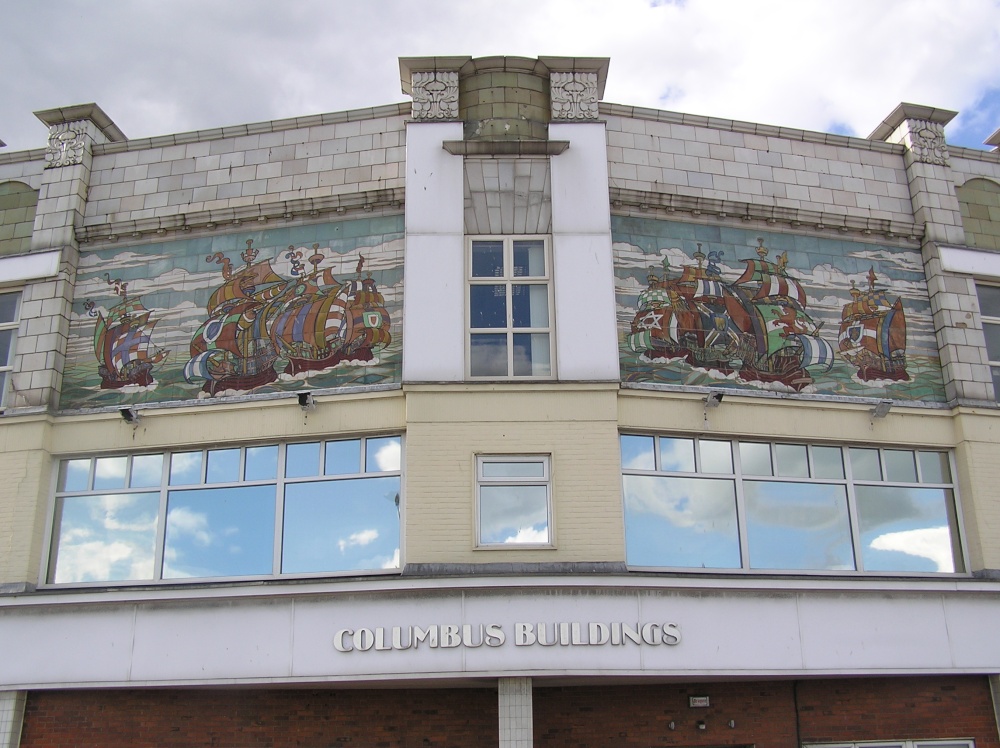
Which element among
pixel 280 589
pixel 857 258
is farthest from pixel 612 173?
pixel 280 589

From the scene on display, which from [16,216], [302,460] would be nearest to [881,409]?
[302,460]

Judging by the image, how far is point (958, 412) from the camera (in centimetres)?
1628

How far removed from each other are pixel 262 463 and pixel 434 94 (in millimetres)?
6320

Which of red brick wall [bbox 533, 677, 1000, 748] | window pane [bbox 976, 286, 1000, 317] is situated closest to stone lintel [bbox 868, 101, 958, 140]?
window pane [bbox 976, 286, 1000, 317]

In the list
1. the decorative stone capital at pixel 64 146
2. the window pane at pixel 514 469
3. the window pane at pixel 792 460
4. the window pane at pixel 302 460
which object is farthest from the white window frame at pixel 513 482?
the decorative stone capital at pixel 64 146

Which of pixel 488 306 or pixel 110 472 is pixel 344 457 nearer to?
pixel 488 306

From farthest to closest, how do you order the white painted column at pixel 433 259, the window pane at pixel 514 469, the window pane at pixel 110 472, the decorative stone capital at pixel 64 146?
the decorative stone capital at pixel 64 146 < the window pane at pixel 110 472 < the white painted column at pixel 433 259 < the window pane at pixel 514 469

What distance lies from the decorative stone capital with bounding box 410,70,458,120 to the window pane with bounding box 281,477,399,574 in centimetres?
575

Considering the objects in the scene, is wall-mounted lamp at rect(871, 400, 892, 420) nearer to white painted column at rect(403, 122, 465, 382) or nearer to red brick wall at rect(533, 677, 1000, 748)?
red brick wall at rect(533, 677, 1000, 748)

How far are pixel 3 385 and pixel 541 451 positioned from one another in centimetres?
869

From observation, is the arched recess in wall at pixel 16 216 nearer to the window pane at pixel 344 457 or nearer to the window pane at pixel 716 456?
the window pane at pixel 344 457

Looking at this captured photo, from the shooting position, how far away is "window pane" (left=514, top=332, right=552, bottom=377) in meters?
15.1

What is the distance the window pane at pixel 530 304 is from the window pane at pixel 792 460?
4100 mm

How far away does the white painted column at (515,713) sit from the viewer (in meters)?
13.1
